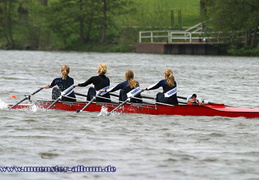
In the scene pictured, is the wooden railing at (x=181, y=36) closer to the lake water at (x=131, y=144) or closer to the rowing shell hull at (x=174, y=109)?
the lake water at (x=131, y=144)

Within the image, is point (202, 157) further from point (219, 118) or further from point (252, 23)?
point (252, 23)

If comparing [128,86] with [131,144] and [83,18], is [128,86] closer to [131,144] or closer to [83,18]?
[131,144]

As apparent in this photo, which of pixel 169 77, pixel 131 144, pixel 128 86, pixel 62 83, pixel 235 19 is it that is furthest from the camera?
pixel 235 19

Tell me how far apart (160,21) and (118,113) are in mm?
47833

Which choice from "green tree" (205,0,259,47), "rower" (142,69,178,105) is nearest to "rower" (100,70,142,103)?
"rower" (142,69,178,105)

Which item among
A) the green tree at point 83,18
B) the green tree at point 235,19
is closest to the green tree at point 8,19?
the green tree at point 83,18

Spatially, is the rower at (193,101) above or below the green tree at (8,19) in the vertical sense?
below

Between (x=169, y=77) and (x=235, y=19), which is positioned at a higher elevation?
(x=235, y=19)

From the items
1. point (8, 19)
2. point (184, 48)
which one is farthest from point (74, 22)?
point (184, 48)

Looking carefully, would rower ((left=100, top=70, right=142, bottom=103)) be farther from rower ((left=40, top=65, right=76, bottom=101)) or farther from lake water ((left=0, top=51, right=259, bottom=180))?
rower ((left=40, top=65, right=76, bottom=101))

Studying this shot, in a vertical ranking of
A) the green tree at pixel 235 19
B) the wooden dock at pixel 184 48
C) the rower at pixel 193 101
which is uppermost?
the green tree at pixel 235 19

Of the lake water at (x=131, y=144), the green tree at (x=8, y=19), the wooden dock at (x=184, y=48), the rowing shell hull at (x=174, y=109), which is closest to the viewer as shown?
the lake water at (x=131, y=144)

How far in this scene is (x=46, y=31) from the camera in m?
73.2

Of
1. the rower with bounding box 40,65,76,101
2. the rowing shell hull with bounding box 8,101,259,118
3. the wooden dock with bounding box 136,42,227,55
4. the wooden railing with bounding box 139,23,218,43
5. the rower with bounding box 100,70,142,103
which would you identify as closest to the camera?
→ the rowing shell hull with bounding box 8,101,259,118
